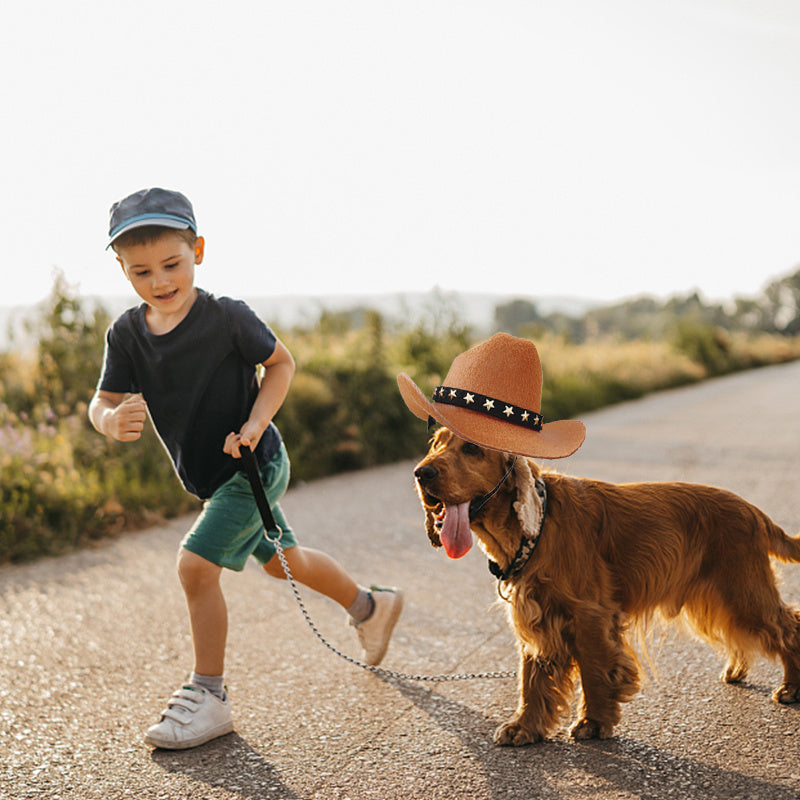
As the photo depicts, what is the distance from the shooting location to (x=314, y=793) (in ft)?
8.80

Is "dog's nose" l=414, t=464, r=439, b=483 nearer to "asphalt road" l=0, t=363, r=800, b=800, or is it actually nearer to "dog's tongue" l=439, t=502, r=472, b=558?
"dog's tongue" l=439, t=502, r=472, b=558

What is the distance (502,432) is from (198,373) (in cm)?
119

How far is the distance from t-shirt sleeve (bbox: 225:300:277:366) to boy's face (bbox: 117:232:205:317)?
19 cm

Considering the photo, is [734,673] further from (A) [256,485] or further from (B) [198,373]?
(B) [198,373]

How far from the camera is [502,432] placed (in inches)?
111

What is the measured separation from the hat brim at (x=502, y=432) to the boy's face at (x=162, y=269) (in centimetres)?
91

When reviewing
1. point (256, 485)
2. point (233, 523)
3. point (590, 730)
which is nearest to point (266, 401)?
point (256, 485)

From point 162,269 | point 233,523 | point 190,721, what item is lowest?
point 190,721

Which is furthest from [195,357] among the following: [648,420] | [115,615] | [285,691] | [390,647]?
[648,420]

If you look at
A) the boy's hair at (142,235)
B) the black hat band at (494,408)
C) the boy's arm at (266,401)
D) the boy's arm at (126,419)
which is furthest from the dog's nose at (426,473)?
the boy's hair at (142,235)

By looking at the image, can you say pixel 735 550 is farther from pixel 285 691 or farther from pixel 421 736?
pixel 285 691

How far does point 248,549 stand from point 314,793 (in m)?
0.96

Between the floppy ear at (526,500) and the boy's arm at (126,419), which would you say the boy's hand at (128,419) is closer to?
the boy's arm at (126,419)

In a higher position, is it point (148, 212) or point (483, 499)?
point (148, 212)
